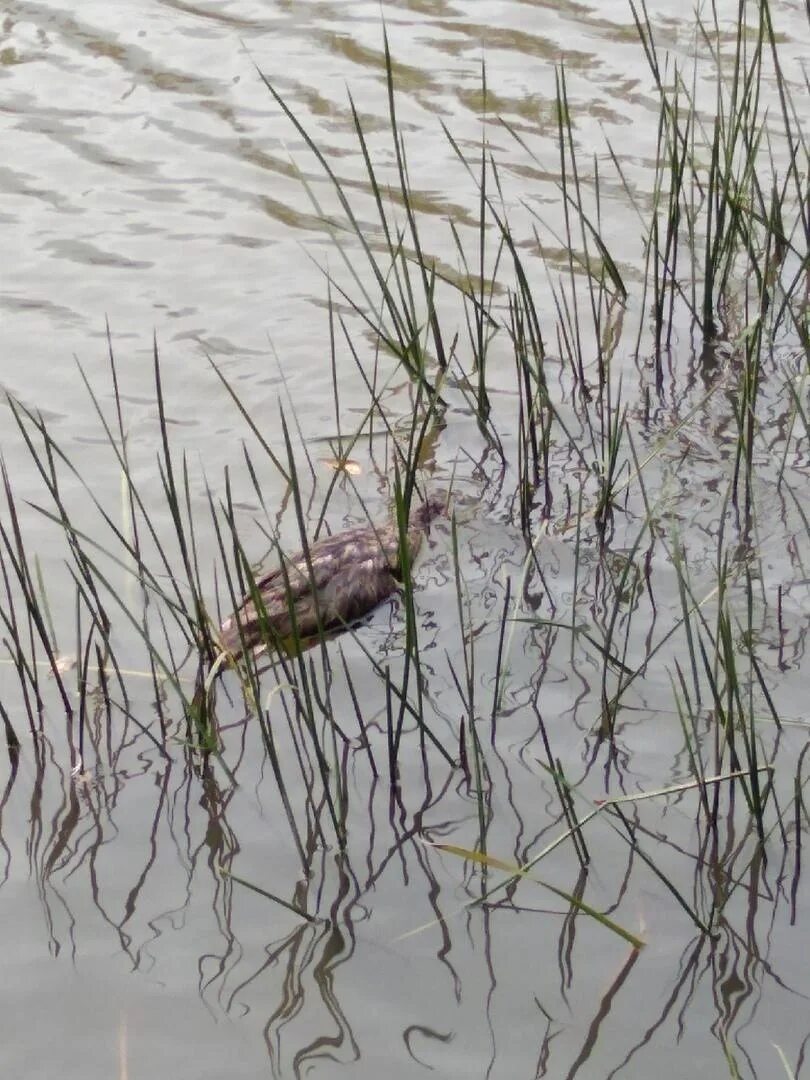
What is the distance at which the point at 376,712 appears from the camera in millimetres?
3703

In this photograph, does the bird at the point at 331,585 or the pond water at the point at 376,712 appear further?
the bird at the point at 331,585

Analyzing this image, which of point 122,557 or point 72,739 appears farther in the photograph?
point 122,557

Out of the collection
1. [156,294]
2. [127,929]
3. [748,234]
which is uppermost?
[748,234]

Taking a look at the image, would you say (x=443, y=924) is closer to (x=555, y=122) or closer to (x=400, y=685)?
(x=400, y=685)

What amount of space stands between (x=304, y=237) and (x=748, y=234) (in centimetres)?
216

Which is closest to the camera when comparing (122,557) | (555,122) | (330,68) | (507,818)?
(507,818)

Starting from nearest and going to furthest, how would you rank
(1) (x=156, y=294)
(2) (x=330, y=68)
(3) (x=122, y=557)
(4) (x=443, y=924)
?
(4) (x=443, y=924), (3) (x=122, y=557), (1) (x=156, y=294), (2) (x=330, y=68)

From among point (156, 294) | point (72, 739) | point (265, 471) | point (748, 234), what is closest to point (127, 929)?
point (72, 739)

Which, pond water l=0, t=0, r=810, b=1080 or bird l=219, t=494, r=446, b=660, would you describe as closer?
pond water l=0, t=0, r=810, b=1080

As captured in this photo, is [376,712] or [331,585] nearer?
[376,712]

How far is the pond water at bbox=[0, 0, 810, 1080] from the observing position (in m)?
2.88

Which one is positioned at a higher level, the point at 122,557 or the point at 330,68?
the point at 330,68

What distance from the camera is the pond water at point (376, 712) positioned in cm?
288

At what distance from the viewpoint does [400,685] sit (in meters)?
3.81
